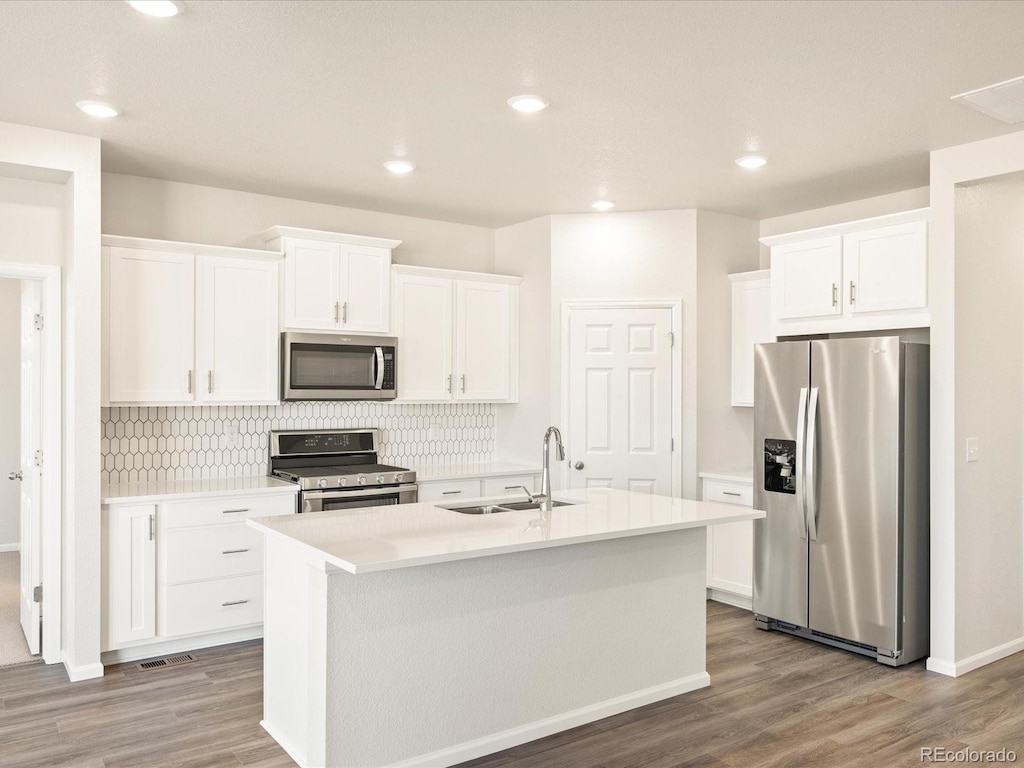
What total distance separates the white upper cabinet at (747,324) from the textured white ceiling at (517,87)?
2.43ft

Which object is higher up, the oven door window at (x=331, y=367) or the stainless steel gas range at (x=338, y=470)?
the oven door window at (x=331, y=367)

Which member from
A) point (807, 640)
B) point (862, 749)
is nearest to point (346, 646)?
point (862, 749)

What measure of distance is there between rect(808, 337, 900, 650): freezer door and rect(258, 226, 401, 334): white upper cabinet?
8.76 feet

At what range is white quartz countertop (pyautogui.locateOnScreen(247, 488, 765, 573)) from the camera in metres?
2.70

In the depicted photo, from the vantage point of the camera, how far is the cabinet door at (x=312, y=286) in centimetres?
481

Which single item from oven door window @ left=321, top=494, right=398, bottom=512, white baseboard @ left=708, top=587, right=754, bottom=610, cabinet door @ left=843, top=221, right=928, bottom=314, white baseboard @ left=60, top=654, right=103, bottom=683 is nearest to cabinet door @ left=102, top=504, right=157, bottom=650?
white baseboard @ left=60, top=654, right=103, bottom=683

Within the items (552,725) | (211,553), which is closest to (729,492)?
(552,725)

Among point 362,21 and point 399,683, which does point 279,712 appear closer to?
point 399,683

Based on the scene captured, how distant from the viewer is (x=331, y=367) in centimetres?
496

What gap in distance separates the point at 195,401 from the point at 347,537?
6.68 feet

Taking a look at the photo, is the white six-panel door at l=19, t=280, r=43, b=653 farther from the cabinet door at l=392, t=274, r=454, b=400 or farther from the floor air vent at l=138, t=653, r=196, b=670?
the cabinet door at l=392, t=274, r=454, b=400

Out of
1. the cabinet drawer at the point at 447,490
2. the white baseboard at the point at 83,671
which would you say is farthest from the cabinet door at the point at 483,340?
the white baseboard at the point at 83,671

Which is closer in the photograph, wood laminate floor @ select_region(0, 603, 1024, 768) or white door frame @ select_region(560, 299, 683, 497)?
wood laminate floor @ select_region(0, 603, 1024, 768)

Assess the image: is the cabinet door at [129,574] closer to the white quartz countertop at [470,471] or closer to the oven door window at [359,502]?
the oven door window at [359,502]
